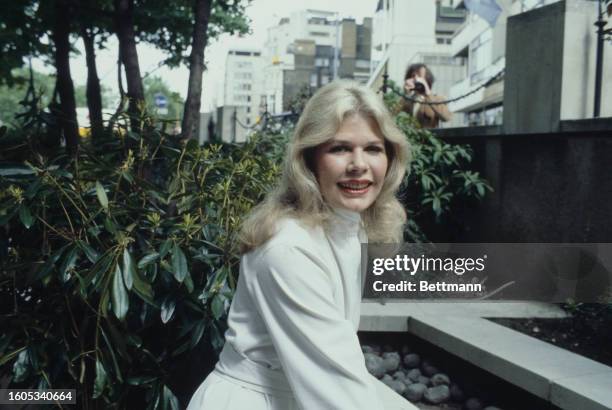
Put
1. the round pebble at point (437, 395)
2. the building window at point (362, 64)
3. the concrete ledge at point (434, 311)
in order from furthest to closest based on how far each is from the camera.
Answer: the building window at point (362, 64)
the concrete ledge at point (434, 311)
the round pebble at point (437, 395)

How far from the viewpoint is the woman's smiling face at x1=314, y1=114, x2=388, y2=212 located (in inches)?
70.4

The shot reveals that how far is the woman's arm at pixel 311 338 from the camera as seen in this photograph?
1493 mm

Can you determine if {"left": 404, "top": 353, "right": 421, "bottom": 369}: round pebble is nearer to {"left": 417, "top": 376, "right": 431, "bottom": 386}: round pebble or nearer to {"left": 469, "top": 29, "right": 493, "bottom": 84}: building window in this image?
{"left": 417, "top": 376, "right": 431, "bottom": 386}: round pebble

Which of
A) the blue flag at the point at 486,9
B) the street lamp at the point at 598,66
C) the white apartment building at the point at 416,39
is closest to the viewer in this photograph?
the street lamp at the point at 598,66

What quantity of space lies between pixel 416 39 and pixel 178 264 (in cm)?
6284

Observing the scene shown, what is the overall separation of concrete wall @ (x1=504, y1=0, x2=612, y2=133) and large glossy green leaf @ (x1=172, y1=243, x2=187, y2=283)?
3995 millimetres

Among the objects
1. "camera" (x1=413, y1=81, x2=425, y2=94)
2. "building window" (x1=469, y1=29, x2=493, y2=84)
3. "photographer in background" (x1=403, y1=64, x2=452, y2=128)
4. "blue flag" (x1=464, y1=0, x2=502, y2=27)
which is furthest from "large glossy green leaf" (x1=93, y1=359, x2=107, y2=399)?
"building window" (x1=469, y1=29, x2=493, y2=84)

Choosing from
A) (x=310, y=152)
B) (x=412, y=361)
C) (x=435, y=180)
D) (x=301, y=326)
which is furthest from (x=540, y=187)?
(x=301, y=326)

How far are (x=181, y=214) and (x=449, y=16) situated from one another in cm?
7728

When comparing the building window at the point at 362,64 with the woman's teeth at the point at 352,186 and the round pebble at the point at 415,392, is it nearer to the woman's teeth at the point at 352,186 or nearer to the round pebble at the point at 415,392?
the round pebble at the point at 415,392

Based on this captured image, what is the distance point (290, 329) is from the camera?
1527mm

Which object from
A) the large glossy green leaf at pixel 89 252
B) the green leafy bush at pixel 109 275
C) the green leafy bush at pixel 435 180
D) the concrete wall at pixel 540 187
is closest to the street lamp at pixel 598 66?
the concrete wall at pixel 540 187

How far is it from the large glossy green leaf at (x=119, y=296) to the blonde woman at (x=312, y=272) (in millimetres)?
866

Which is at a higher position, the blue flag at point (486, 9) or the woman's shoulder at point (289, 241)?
the blue flag at point (486, 9)
